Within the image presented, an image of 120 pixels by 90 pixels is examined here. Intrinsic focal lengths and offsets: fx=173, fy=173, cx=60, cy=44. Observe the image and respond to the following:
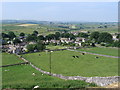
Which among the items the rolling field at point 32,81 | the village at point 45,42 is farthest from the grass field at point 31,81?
the village at point 45,42

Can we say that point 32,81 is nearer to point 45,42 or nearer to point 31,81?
point 31,81

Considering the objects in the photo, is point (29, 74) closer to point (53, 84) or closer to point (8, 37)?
point (53, 84)

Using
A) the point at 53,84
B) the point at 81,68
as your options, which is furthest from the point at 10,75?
the point at 81,68

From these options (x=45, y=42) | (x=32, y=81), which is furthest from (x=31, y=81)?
(x=45, y=42)

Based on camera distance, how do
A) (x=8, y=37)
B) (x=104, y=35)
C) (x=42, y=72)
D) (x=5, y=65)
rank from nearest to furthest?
(x=42, y=72) < (x=5, y=65) < (x=104, y=35) < (x=8, y=37)

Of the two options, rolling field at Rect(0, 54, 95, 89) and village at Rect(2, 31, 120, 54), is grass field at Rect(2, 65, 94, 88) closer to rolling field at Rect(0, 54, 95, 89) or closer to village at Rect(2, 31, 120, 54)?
rolling field at Rect(0, 54, 95, 89)

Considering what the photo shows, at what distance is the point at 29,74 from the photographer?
2383 cm

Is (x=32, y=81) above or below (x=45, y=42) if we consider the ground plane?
below

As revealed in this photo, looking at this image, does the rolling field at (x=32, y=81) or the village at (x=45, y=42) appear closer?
the rolling field at (x=32, y=81)

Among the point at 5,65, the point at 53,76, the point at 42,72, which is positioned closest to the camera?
the point at 53,76

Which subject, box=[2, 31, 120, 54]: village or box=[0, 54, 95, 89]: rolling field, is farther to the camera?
box=[2, 31, 120, 54]: village

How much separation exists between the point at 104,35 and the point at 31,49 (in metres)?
33.0

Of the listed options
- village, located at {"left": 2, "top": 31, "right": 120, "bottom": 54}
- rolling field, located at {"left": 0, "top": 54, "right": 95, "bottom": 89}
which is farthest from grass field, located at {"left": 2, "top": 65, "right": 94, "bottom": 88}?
village, located at {"left": 2, "top": 31, "right": 120, "bottom": 54}

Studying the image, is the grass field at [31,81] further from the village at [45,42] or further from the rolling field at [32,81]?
the village at [45,42]
